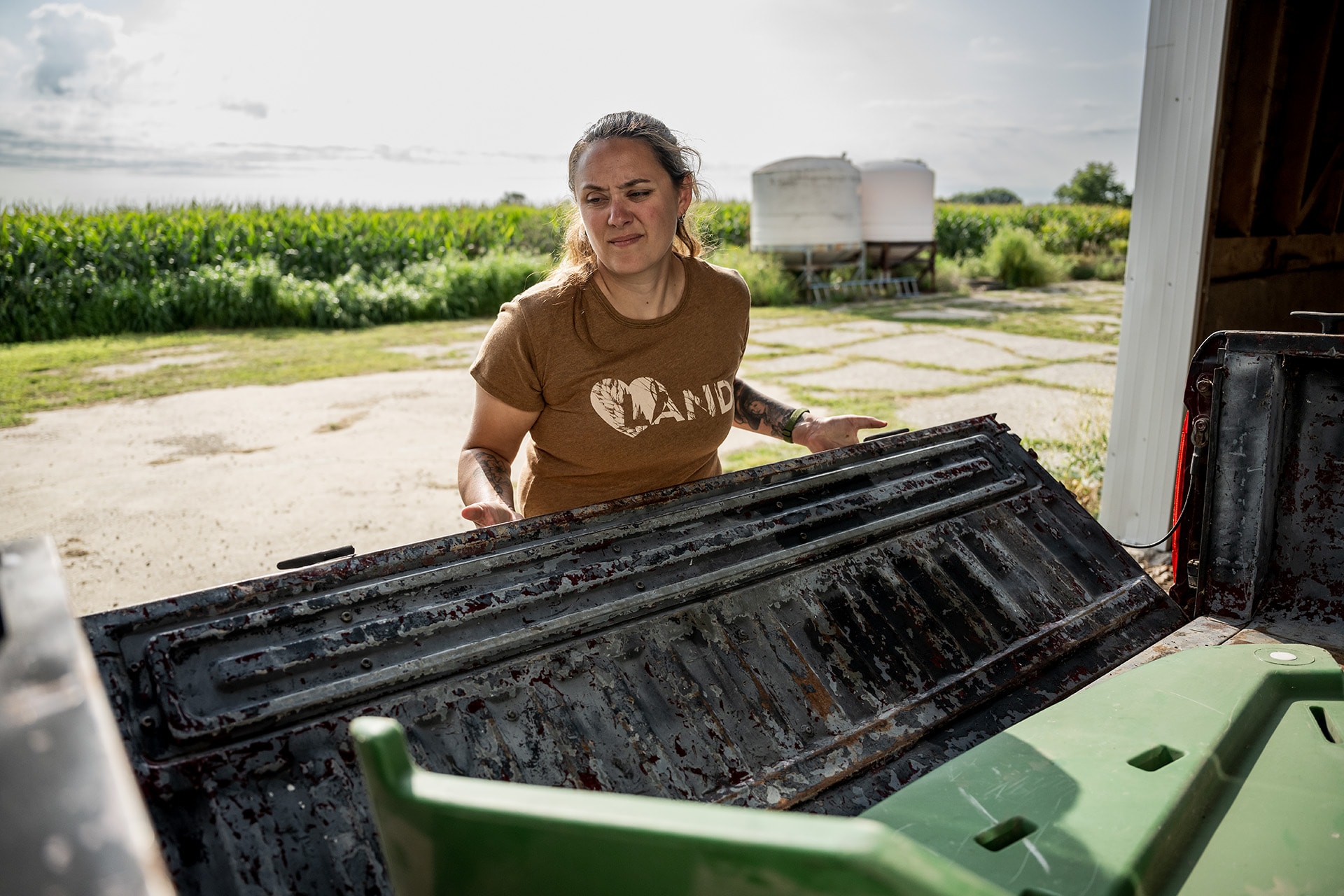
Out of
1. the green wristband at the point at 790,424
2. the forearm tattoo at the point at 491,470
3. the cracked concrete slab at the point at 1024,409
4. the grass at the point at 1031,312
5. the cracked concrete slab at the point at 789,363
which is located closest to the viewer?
the forearm tattoo at the point at 491,470

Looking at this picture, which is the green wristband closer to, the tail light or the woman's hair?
the woman's hair

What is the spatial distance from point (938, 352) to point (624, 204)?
28.3 feet

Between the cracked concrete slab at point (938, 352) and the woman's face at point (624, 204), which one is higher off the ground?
the woman's face at point (624, 204)

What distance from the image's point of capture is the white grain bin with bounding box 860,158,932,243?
17406 millimetres

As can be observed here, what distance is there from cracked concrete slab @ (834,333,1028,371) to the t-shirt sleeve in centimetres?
773

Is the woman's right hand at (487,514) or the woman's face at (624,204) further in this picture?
the woman's face at (624,204)

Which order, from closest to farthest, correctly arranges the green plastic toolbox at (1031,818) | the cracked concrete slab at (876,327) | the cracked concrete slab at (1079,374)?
1. the green plastic toolbox at (1031,818)
2. the cracked concrete slab at (1079,374)
3. the cracked concrete slab at (876,327)

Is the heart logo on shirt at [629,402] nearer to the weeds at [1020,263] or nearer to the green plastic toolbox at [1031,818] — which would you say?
the green plastic toolbox at [1031,818]

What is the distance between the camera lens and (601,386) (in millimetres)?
2420

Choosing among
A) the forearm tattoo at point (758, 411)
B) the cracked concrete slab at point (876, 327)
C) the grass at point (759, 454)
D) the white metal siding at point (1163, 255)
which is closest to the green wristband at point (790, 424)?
the forearm tattoo at point (758, 411)

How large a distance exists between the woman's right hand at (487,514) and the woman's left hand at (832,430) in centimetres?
94

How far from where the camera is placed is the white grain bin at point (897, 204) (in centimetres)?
1741

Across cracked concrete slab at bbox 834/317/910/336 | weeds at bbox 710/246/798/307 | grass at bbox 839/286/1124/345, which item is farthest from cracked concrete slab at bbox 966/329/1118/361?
weeds at bbox 710/246/798/307

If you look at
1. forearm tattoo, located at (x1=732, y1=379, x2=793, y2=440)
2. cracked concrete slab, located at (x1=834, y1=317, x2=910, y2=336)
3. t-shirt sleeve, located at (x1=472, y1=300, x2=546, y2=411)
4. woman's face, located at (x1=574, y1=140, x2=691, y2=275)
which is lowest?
cracked concrete slab, located at (x1=834, y1=317, x2=910, y2=336)
